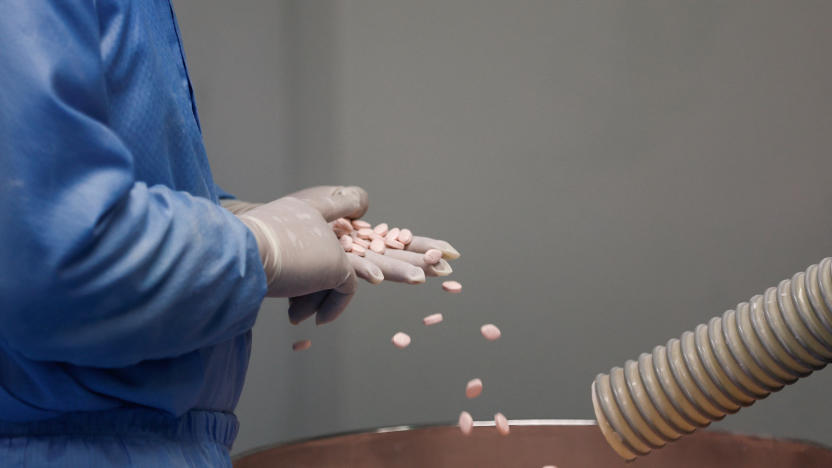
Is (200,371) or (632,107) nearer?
(200,371)

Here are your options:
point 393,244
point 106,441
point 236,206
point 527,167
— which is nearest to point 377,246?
point 393,244

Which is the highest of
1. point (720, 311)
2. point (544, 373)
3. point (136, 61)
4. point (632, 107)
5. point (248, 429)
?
point (136, 61)

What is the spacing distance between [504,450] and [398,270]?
469mm

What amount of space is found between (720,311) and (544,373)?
16.1 inches

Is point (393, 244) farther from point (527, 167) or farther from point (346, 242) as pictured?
point (527, 167)

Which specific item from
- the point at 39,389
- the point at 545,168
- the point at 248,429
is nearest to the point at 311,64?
the point at 545,168

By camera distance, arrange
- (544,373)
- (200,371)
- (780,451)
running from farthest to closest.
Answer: (544,373), (780,451), (200,371)

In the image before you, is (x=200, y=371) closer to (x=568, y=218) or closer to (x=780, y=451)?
(x=780, y=451)

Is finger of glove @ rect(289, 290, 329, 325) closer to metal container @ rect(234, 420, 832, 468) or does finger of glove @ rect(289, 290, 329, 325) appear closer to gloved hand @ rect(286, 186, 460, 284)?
gloved hand @ rect(286, 186, 460, 284)

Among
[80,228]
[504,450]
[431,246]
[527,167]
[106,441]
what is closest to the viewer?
[80,228]

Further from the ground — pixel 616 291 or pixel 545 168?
pixel 545 168

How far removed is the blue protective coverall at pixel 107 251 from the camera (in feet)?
1.57

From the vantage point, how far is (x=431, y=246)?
2.90 ft

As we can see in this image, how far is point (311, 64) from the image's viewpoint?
199cm
